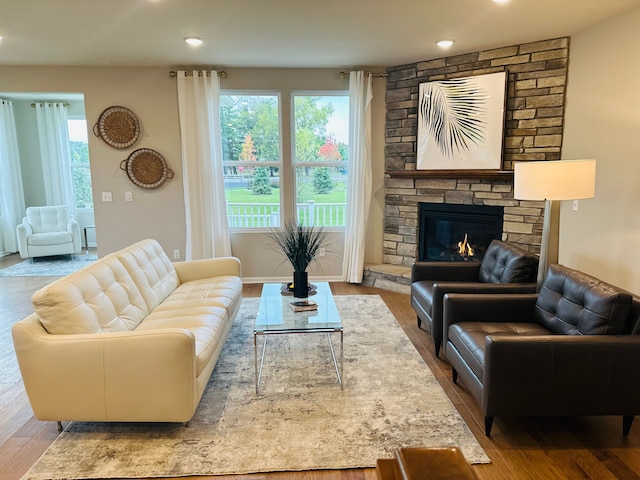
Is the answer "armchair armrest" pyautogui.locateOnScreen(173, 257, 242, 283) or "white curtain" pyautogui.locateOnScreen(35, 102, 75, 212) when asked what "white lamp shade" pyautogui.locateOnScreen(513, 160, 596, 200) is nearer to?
"armchair armrest" pyautogui.locateOnScreen(173, 257, 242, 283)

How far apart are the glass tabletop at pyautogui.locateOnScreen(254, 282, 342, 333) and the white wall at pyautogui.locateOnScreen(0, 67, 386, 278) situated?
2.11 metres

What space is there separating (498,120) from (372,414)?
315 cm

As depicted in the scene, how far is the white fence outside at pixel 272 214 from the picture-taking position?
5250 millimetres

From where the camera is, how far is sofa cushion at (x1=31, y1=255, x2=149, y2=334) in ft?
7.19

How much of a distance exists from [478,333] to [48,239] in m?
6.37

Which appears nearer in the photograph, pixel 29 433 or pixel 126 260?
pixel 29 433

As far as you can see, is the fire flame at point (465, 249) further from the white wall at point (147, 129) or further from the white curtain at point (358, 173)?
the white curtain at point (358, 173)

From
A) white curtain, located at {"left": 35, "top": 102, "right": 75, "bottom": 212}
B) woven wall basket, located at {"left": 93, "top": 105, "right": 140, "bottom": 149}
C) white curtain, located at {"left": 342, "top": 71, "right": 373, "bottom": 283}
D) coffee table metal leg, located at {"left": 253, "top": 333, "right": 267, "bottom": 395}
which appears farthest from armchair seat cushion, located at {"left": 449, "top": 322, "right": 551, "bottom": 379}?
white curtain, located at {"left": 35, "top": 102, "right": 75, "bottom": 212}

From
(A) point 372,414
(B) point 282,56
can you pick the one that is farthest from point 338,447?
(B) point 282,56

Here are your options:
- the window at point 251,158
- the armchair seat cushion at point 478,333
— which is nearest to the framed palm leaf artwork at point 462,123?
the window at point 251,158

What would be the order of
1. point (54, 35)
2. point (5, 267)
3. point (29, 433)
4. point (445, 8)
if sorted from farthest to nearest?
point (5, 267) → point (54, 35) → point (445, 8) → point (29, 433)

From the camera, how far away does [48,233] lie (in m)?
6.47

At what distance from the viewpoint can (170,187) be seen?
5.04 meters

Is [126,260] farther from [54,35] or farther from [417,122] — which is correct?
[417,122]
